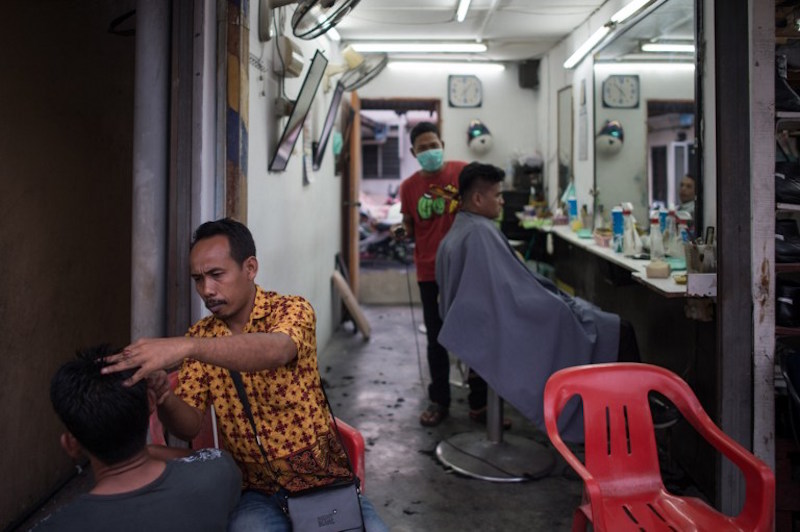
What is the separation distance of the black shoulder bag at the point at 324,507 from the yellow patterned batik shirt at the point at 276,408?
1.6 inches

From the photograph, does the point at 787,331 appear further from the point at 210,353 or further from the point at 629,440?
the point at 210,353

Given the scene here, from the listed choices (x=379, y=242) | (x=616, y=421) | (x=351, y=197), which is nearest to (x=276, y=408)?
(x=616, y=421)

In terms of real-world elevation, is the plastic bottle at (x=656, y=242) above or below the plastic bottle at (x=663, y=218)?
below

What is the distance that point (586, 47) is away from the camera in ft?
17.1

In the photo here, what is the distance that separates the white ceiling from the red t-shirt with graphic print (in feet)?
4.97

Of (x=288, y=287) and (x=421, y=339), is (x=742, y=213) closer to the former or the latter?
(x=288, y=287)

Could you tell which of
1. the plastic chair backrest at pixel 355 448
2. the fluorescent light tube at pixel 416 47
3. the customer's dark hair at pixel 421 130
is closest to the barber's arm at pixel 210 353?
the plastic chair backrest at pixel 355 448

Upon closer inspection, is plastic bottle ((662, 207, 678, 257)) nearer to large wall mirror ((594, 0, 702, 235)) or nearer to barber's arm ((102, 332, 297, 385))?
large wall mirror ((594, 0, 702, 235))

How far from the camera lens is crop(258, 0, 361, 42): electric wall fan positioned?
2.79 m

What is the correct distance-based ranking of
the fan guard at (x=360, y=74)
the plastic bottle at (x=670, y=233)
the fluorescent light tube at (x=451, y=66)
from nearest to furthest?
the plastic bottle at (x=670, y=233), the fan guard at (x=360, y=74), the fluorescent light tube at (x=451, y=66)

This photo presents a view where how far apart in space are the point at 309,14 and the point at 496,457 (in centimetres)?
211

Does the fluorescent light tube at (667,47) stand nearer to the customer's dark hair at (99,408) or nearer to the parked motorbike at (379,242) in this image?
the customer's dark hair at (99,408)

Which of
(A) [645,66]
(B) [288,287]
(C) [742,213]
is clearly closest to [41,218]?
(B) [288,287]

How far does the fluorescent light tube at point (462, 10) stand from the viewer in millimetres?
4914
